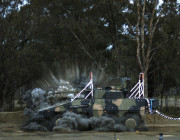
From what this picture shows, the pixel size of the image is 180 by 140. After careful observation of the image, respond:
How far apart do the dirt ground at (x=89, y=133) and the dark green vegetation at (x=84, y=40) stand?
340 cm

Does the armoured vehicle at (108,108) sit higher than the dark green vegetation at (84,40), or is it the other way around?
the dark green vegetation at (84,40)

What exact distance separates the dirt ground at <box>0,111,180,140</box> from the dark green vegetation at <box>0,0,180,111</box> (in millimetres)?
3402

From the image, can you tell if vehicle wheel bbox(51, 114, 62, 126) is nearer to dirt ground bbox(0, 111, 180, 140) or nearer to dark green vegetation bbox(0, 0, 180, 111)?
dirt ground bbox(0, 111, 180, 140)

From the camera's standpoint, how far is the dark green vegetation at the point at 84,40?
2064cm

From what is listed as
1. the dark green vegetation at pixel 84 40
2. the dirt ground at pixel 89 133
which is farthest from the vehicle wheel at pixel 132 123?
the dark green vegetation at pixel 84 40

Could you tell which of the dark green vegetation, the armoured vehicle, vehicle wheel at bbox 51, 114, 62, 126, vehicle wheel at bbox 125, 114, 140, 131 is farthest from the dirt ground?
the dark green vegetation

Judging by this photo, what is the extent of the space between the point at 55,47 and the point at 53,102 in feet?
42.0

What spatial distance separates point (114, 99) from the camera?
13289mm

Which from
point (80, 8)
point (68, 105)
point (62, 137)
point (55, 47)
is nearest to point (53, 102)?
point (68, 105)

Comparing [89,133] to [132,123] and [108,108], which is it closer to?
[108,108]

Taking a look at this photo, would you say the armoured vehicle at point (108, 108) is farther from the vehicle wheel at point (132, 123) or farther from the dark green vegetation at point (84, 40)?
the dark green vegetation at point (84, 40)

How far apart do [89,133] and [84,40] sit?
1373 cm

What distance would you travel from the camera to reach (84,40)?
24953mm

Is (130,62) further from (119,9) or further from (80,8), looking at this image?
(80,8)
